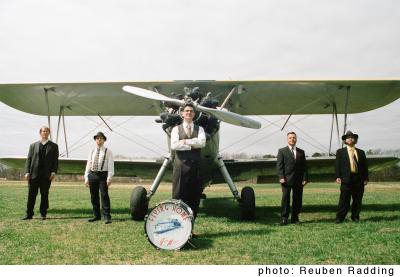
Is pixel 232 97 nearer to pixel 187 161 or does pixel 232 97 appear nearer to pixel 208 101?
pixel 208 101

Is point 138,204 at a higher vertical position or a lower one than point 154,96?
lower

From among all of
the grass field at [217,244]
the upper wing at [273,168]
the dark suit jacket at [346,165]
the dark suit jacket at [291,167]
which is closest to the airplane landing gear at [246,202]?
the grass field at [217,244]

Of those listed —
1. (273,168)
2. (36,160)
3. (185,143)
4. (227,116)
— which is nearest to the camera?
(185,143)

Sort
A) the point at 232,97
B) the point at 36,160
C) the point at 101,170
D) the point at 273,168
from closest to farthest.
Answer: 1. the point at 101,170
2. the point at 36,160
3. the point at 232,97
4. the point at 273,168

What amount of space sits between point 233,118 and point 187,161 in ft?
4.64

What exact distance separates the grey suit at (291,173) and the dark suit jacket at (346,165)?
0.64 meters

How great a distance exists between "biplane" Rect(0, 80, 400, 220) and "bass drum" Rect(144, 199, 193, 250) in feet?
6.66

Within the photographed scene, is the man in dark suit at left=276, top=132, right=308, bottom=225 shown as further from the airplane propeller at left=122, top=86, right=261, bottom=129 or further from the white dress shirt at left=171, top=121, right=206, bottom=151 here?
the white dress shirt at left=171, top=121, right=206, bottom=151

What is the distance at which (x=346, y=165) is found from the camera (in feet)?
22.2

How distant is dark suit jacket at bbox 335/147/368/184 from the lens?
6.75 metres

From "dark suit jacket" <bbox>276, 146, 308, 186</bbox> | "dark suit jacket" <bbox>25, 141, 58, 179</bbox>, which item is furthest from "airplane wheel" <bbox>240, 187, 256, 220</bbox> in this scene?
"dark suit jacket" <bbox>25, 141, 58, 179</bbox>

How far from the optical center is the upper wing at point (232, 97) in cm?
803

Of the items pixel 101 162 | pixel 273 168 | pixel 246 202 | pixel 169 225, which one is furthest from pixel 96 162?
pixel 273 168

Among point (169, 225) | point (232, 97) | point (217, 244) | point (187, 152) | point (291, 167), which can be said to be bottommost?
point (217, 244)
